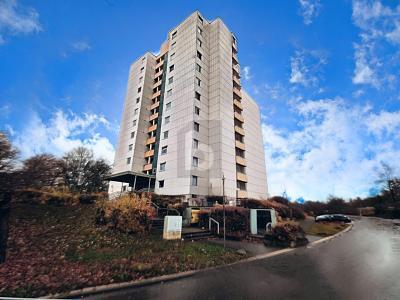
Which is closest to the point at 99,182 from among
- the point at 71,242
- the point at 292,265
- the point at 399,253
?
the point at 71,242

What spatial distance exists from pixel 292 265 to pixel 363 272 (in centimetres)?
253

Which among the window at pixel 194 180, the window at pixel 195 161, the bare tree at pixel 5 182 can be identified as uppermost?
the window at pixel 195 161

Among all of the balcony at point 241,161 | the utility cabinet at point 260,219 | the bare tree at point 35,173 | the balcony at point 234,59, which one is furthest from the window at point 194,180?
the balcony at point 234,59

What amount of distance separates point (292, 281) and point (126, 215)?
29.5 feet

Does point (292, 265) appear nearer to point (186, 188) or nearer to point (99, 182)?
point (186, 188)

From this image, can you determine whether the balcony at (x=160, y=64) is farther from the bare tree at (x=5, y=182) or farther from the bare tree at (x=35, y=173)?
the bare tree at (x=5, y=182)

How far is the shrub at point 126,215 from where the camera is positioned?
37.9ft

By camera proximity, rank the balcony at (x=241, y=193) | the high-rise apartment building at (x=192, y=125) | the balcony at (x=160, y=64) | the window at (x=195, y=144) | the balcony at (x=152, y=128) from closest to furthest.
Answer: the high-rise apartment building at (x=192, y=125) < the window at (x=195, y=144) < the balcony at (x=241, y=193) < the balcony at (x=152, y=128) < the balcony at (x=160, y=64)

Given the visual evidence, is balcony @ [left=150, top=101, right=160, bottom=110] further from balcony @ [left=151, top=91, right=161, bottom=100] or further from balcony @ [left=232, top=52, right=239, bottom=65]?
balcony @ [left=232, top=52, right=239, bottom=65]

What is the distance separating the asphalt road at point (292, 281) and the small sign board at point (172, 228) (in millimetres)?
4864

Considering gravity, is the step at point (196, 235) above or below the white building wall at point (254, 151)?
below

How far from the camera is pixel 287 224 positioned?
568 inches

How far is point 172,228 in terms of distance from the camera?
12453 millimetres

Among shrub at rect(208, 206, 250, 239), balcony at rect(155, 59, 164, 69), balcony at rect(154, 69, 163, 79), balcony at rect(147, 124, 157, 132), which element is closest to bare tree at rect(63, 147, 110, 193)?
balcony at rect(147, 124, 157, 132)
